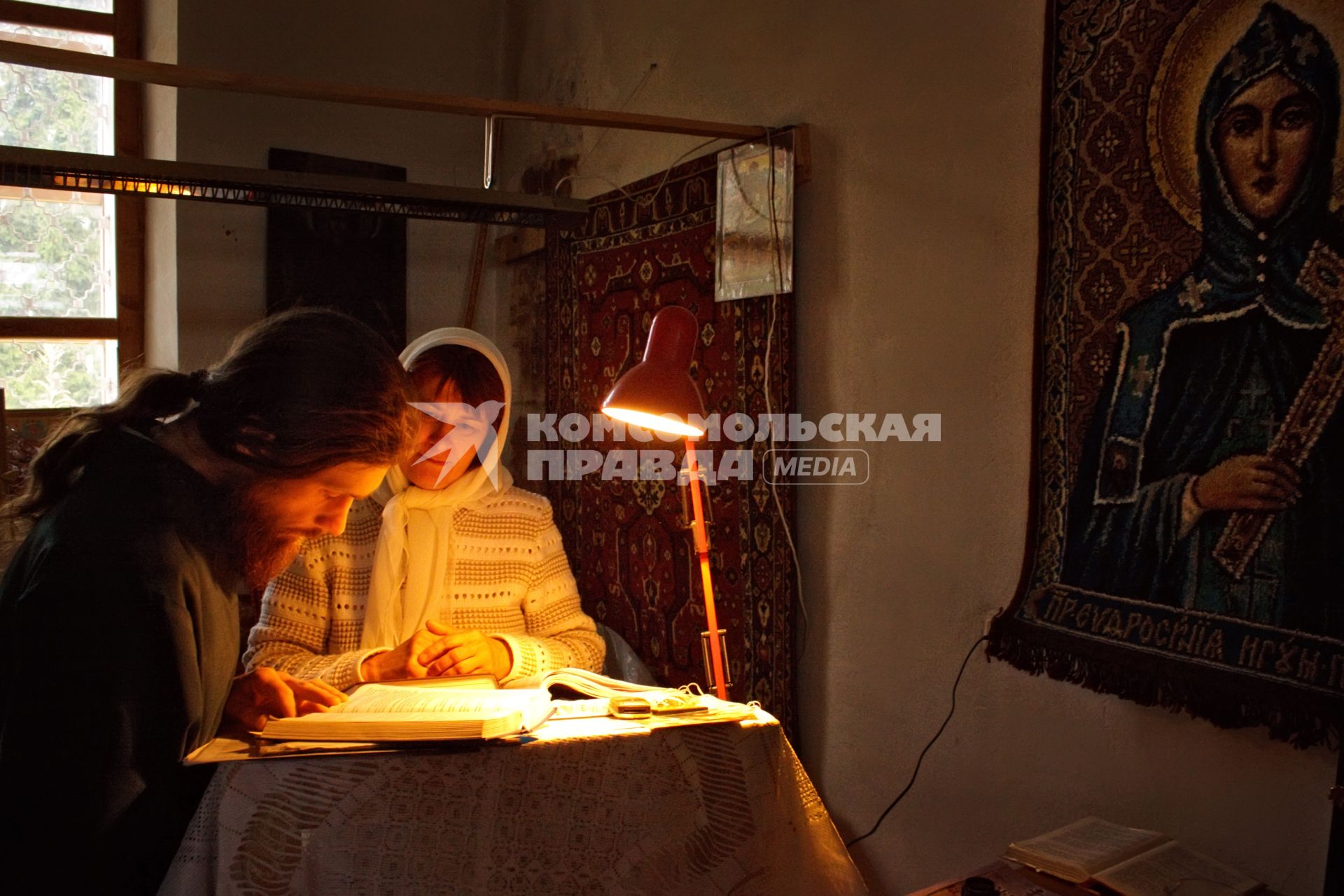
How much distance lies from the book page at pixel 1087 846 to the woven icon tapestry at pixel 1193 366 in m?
0.24

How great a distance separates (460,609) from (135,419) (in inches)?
44.4

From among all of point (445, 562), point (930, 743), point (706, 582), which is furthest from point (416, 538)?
point (930, 743)

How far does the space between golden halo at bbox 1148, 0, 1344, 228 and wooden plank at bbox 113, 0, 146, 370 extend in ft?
12.0

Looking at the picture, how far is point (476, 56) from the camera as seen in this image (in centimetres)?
457

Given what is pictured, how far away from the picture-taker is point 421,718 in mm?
1451

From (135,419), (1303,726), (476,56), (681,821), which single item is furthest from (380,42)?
(1303,726)

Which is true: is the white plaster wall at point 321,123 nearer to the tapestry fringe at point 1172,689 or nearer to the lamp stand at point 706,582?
the lamp stand at point 706,582

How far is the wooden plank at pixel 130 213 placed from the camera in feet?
13.4

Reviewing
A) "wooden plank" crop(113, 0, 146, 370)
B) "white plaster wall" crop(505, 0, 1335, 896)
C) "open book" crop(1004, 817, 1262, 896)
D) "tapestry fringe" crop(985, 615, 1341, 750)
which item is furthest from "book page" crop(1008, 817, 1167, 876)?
"wooden plank" crop(113, 0, 146, 370)

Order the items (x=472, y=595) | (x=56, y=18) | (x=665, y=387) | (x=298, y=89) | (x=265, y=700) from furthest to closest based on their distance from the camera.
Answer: (x=56, y=18) < (x=472, y=595) < (x=298, y=89) < (x=665, y=387) < (x=265, y=700)

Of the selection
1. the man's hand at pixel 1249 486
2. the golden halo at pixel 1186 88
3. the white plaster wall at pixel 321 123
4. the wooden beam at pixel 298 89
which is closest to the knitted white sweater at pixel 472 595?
the wooden beam at pixel 298 89

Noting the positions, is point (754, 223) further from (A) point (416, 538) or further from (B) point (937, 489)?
(A) point (416, 538)

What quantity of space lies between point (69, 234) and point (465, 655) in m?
2.96

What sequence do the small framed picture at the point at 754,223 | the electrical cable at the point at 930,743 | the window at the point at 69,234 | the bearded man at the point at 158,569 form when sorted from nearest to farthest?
1. the bearded man at the point at 158,569
2. the electrical cable at the point at 930,743
3. the small framed picture at the point at 754,223
4. the window at the point at 69,234
